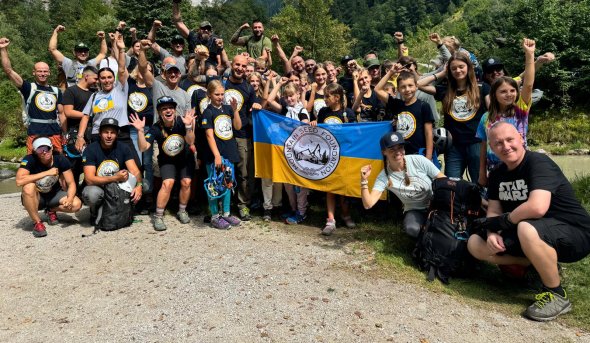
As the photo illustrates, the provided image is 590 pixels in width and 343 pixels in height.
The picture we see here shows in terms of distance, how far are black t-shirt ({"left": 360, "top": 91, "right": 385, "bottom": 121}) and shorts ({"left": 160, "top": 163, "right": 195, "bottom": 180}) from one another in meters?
3.07

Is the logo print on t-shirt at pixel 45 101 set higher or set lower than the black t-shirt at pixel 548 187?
higher

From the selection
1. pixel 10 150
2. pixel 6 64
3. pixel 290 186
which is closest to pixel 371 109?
pixel 290 186

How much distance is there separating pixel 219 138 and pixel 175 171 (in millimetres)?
935

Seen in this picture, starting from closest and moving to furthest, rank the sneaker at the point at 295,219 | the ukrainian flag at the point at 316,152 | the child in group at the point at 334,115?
the ukrainian flag at the point at 316,152
the child in group at the point at 334,115
the sneaker at the point at 295,219

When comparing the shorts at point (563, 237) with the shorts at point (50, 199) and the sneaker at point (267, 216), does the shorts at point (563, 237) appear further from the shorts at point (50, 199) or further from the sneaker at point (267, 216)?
the shorts at point (50, 199)

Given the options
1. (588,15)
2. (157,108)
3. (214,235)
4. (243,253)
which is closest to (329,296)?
(243,253)

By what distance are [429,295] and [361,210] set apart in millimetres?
2907

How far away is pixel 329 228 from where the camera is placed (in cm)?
625

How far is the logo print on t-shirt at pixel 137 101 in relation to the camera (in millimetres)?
7203

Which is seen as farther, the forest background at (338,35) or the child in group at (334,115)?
the forest background at (338,35)

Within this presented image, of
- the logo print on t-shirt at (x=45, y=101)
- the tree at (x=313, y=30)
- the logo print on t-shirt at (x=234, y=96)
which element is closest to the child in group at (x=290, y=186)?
the logo print on t-shirt at (x=234, y=96)

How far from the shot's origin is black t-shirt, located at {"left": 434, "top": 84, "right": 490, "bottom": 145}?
561 centimetres

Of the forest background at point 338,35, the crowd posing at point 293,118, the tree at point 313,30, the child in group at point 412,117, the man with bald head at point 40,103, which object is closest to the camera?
the crowd posing at point 293,118

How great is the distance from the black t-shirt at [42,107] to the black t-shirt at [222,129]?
3061 millimetres
